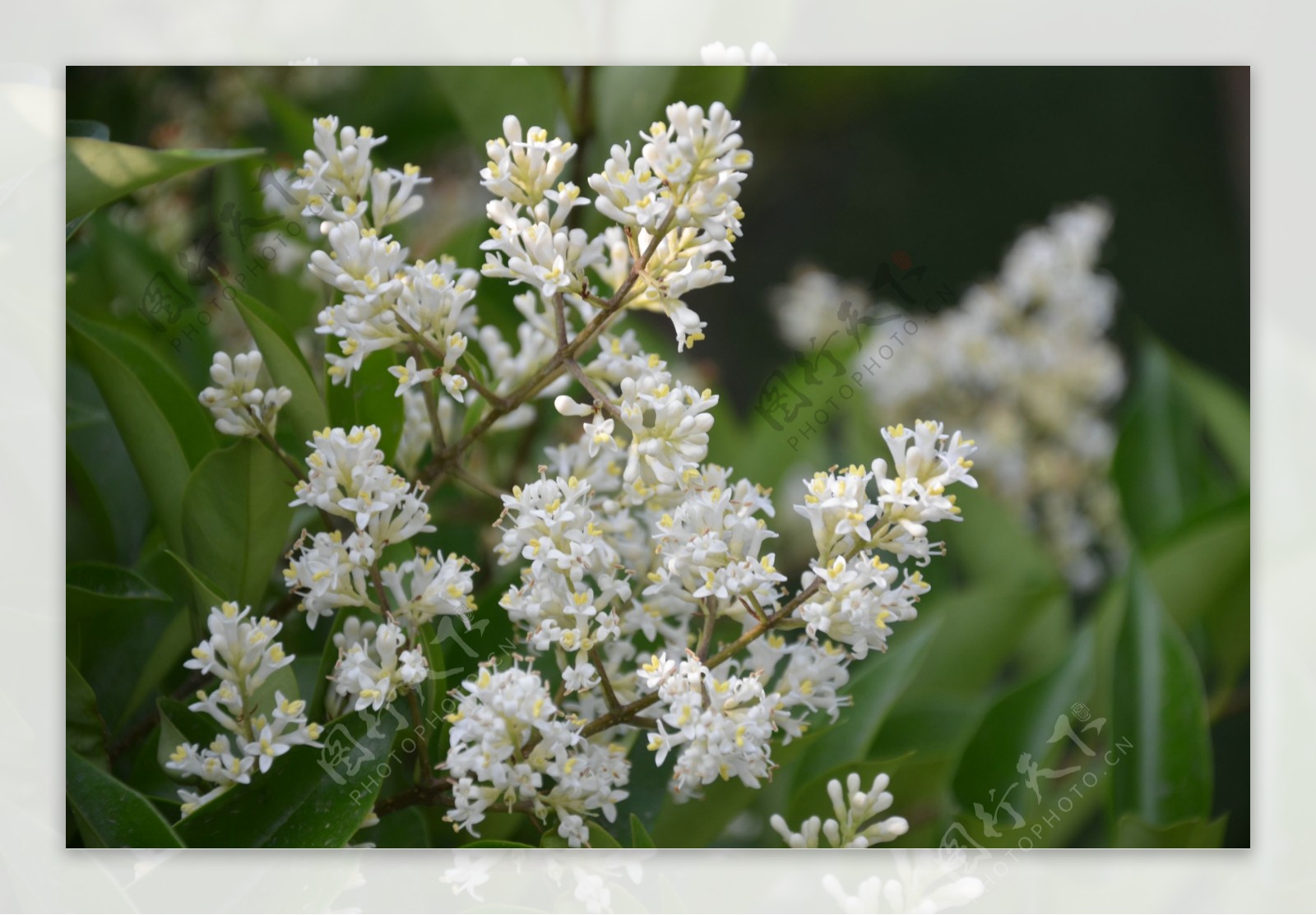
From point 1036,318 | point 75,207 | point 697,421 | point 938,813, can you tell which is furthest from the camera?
point 1036,318

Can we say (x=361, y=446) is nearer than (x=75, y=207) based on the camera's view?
Yes

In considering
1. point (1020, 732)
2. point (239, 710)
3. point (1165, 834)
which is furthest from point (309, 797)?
point (1165, 834)

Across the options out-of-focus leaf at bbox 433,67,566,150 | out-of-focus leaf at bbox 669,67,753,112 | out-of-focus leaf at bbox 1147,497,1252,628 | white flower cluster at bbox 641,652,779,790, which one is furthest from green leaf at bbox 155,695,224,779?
out-of-focus leaf at bbox 1147,497,1252,628

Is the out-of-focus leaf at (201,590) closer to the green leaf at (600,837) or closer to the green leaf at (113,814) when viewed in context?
the green leaf at (113,814)

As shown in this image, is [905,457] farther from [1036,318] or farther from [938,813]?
[1036,318]

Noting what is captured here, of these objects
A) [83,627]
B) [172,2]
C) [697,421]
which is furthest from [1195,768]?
[172,2]

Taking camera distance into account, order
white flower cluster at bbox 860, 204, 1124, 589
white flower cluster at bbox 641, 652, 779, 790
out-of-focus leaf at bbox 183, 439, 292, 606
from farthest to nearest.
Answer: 1. white flower cluster at bbox 860, 204, 1124, 589
2. out-of-focus leaf at bbox 183, 439, 292, 606
3. white flower cluster at bbox 641, 652, 779, 790

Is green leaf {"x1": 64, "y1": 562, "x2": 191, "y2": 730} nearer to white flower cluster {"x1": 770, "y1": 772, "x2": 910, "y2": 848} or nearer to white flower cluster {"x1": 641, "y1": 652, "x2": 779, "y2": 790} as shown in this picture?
white flower cluster {"x1": 641, "y1": 652, "x2": 779, "y2": 790}
